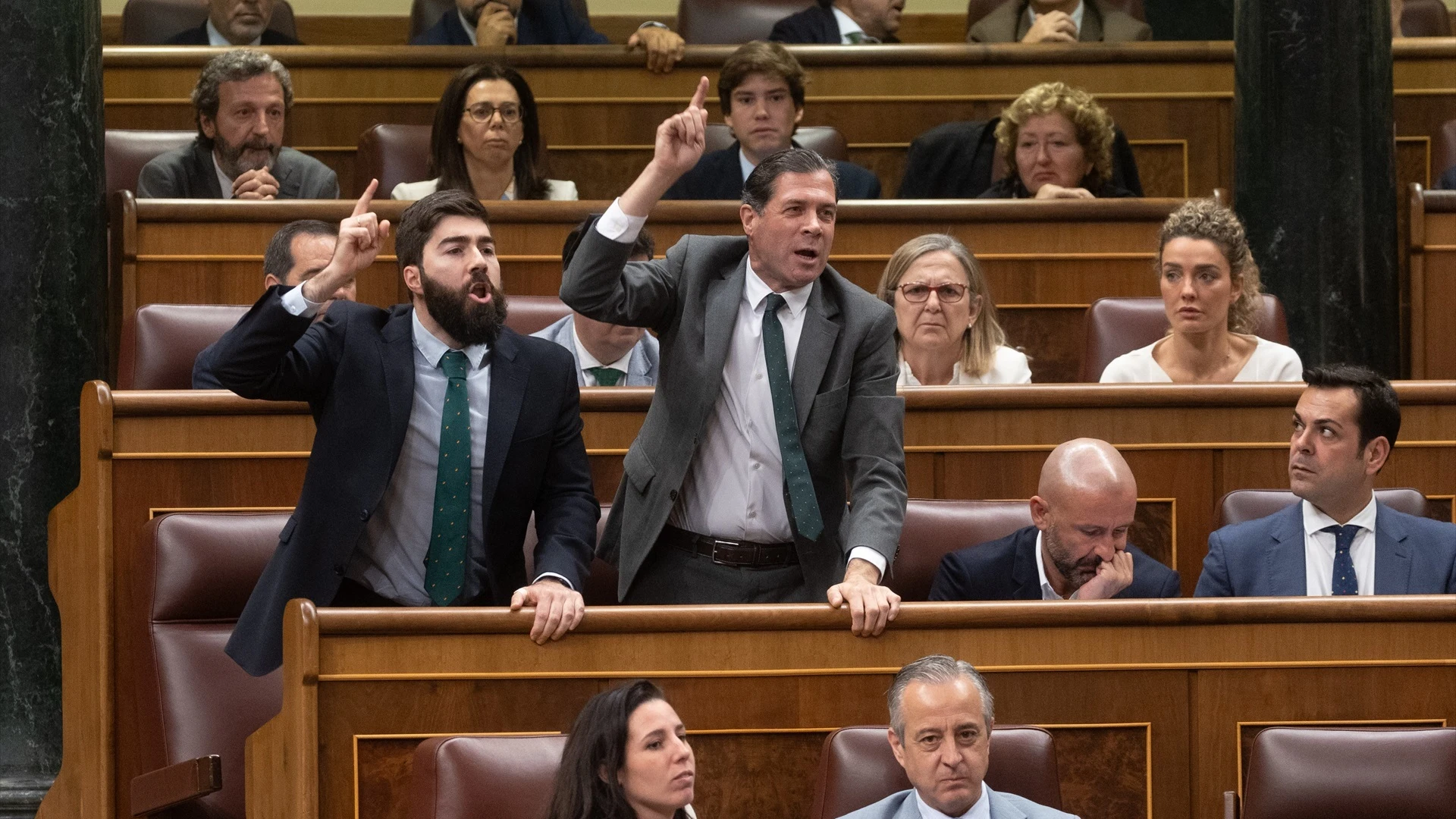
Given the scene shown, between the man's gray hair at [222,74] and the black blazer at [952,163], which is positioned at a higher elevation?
the man's gray hair at [222,74]

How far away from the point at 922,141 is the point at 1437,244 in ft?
2.94

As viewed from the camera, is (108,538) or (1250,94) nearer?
(108,538)

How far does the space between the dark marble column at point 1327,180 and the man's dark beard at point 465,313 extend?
1598 millimetres

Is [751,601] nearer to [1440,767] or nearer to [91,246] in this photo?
[1440,767]

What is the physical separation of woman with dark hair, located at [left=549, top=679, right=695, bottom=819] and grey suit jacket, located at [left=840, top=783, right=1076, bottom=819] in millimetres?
155

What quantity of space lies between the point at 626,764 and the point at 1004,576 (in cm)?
63

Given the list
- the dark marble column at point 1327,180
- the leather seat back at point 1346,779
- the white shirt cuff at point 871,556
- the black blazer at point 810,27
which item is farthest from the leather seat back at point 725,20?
the leather seat back at point 1346,779

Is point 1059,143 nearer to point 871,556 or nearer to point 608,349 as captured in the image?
point 608,349

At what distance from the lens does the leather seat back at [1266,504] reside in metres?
2.33

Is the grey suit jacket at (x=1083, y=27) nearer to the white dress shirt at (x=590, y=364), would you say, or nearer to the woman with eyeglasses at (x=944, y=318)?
the woman with eyeglasses at (x=944, y=318)

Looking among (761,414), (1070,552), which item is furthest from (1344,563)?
Answer: (761,414)

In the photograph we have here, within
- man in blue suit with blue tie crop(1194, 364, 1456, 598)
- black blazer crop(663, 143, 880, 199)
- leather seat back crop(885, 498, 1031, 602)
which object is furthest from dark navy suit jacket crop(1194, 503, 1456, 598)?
black blazer crop(663, 143, 880, 199)

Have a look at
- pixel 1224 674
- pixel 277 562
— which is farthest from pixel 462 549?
pixel 1224 674

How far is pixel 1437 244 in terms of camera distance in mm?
3146
